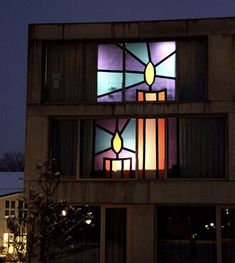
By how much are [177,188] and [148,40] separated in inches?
184

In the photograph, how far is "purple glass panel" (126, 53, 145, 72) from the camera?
19375mm

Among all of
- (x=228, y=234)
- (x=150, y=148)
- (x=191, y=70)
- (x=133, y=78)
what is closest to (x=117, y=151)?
(x=150, y=148)

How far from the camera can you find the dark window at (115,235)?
19016 millimetres

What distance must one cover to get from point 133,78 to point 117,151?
2312 mm

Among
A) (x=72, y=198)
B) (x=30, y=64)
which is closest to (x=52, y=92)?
(x=30, y=64)

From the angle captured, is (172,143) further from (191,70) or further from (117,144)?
(191,70)

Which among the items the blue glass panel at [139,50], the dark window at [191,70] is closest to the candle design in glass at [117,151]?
the dark window at [191,70]

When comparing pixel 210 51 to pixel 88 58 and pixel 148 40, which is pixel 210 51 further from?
pixel 88 58

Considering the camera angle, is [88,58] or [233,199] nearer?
[233,199]

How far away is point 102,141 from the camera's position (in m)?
19.4

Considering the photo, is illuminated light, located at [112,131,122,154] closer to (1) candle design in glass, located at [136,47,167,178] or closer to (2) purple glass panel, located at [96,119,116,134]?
(2) purple glass panel, located at [96,119,116,134]

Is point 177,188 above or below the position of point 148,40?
below

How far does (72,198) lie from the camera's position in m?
19.0

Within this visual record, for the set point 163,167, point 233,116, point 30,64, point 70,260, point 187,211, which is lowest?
point 70,260
